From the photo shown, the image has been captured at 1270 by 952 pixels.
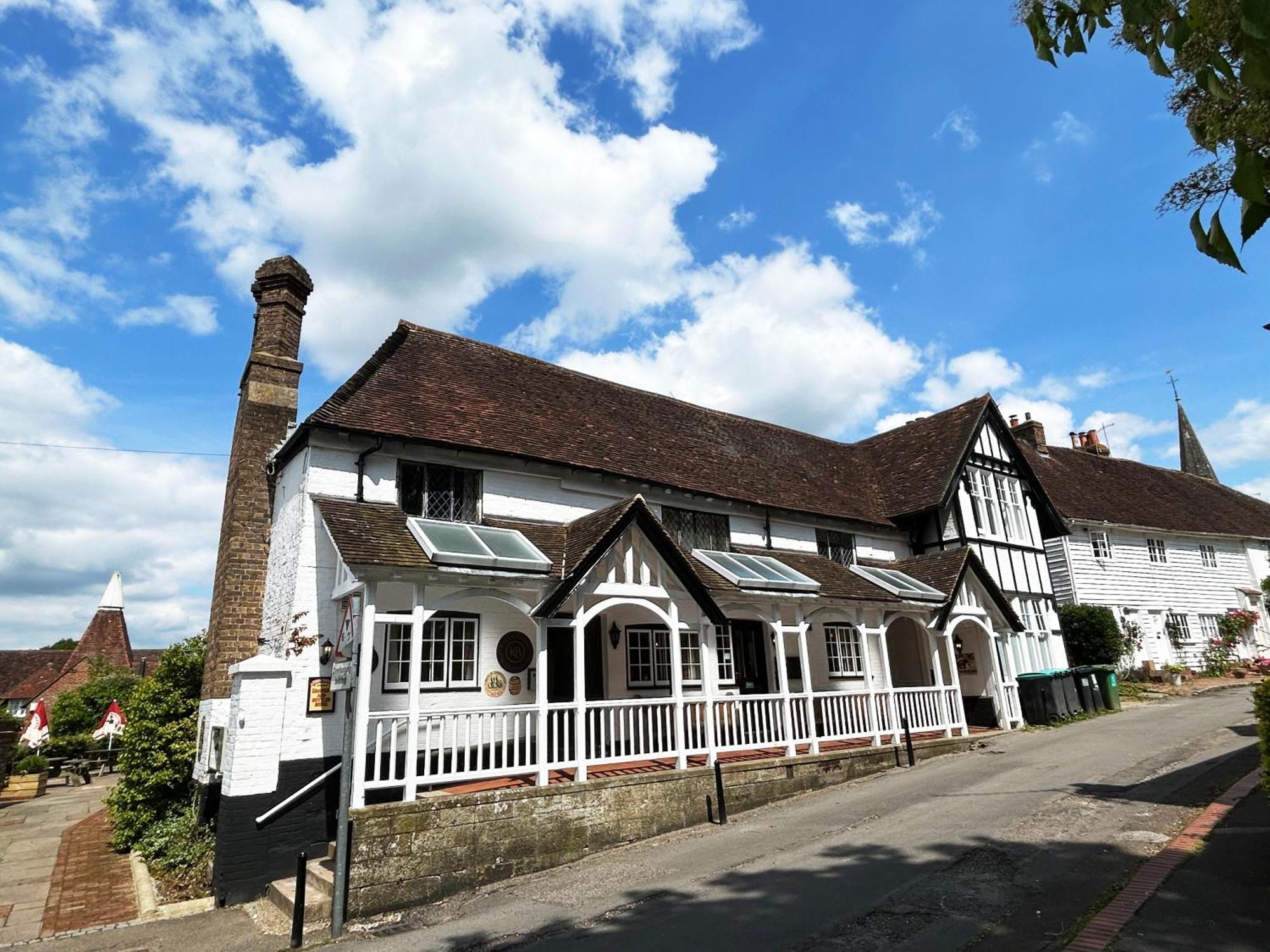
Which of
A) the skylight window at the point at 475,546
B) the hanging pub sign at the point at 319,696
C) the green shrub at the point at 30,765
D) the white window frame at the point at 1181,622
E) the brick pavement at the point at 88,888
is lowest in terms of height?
the brick pavement at the point at 88,888

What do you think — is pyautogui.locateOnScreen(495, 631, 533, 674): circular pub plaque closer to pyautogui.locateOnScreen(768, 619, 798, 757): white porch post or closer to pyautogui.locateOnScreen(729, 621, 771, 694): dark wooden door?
pyautogui.locateOnScreen(768, 619, 798, 757): white porch post

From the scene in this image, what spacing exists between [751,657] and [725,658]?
0.85 meters

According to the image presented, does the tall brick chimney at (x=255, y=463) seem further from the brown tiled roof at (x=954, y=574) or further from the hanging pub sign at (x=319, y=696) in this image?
the brown tiled roof at (x=954, y=574)

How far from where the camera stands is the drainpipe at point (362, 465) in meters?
12.2

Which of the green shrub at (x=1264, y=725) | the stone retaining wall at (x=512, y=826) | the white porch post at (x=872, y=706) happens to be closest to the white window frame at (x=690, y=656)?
the stone retaining wall at (x=512, y=826)

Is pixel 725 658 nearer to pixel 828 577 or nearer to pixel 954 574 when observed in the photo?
pixel 828 577

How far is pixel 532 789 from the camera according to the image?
385 inches

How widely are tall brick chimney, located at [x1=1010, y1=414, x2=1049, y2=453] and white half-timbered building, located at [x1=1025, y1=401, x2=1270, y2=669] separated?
20cm

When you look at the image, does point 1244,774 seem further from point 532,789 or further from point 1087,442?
point 1087,442

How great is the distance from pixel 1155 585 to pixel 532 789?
95.8ft

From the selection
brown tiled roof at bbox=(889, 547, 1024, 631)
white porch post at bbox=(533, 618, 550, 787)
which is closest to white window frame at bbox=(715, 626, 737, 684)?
brown tiled roof at bbox=(889, 547, 1024, 631)

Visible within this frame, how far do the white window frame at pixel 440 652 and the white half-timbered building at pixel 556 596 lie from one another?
1.5 inches

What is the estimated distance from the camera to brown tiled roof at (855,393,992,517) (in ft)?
67.7

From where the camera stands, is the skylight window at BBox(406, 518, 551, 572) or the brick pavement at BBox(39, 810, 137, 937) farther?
the skylight window at BBox(406, 518, 551, 572)
